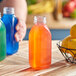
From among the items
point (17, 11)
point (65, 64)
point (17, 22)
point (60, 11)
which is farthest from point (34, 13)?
point (65, 64)

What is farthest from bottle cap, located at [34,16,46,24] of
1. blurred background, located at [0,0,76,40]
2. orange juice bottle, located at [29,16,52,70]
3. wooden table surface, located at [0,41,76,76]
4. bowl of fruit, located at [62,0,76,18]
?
bowl of fruit, located at [62,0,76,18]

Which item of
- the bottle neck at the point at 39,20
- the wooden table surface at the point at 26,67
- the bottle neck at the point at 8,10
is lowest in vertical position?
the wooden table surface at the point at 26,67

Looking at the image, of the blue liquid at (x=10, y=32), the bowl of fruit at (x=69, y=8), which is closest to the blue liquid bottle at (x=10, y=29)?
the blue liquid at (x=10, y=32)

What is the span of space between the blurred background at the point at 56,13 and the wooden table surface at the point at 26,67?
188 centimetres

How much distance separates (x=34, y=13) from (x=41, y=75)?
2.28 metres

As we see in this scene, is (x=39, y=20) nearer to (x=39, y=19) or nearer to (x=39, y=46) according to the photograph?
(x=39, y=19)

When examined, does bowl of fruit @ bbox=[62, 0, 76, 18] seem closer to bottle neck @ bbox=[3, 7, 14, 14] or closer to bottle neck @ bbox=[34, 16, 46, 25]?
bottle neck @ bbox=[3, 7, 14, 14]

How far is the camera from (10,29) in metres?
1.14

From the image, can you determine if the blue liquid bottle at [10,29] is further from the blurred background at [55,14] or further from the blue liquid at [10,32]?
the blurred background at [55,14]

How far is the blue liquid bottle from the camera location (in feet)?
3.69

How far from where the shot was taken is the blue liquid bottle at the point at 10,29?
1.13m

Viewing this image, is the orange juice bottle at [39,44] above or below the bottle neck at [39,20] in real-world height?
below

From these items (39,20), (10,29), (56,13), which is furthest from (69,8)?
(39,20)

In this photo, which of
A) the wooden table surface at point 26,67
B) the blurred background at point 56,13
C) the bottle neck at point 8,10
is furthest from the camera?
the blurred background at point 56,13
